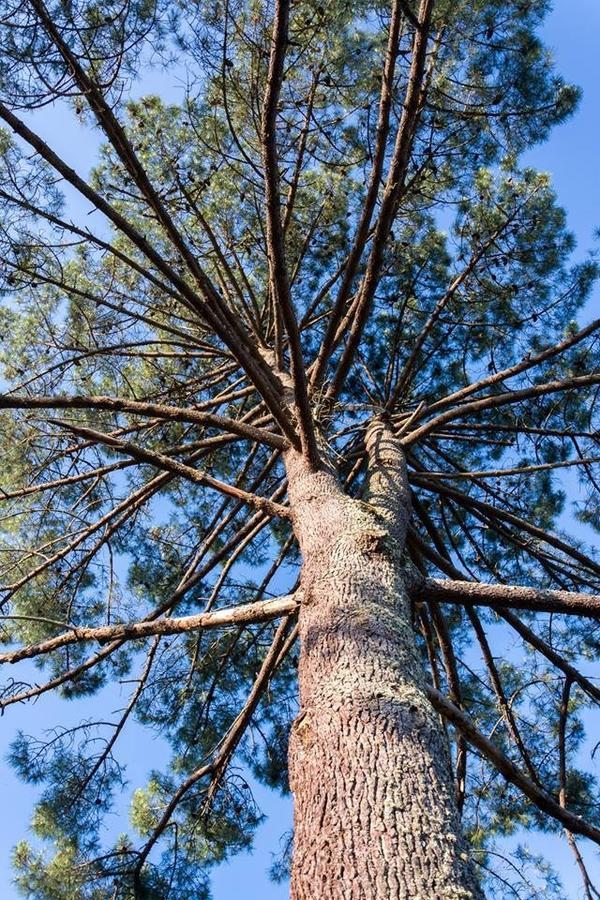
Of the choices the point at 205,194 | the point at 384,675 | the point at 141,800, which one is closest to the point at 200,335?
the point at 205,194

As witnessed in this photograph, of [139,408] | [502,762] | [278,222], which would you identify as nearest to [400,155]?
[278,222]

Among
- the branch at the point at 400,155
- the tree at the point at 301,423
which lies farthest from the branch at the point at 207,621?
the branch at the point at 400,155

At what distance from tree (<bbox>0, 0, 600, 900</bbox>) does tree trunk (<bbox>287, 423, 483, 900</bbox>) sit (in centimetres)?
2

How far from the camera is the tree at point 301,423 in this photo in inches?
108

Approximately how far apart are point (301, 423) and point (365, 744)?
165 cm

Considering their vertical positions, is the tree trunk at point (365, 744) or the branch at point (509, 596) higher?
the branch at point (509, 596)

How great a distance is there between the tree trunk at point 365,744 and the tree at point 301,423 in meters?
0.02

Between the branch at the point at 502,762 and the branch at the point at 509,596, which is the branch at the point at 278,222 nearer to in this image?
the branch at the point at 509,596

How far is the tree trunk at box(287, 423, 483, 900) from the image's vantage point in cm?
147

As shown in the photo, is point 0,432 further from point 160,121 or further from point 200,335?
point 160,121

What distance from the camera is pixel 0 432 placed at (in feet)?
17.4

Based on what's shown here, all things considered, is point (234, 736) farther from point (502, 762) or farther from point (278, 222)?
point (278, 222)

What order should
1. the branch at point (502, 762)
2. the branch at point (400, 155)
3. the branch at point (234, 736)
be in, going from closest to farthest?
1. the branch at point (502, 762)
2. the branch at point (400, 155)
3. the branch at point (234, 736)

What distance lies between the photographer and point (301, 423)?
3244 mm
